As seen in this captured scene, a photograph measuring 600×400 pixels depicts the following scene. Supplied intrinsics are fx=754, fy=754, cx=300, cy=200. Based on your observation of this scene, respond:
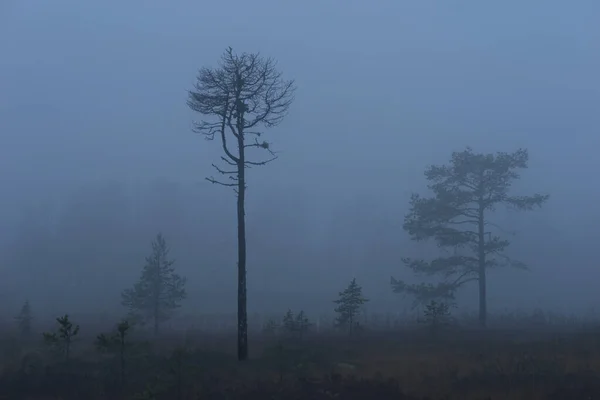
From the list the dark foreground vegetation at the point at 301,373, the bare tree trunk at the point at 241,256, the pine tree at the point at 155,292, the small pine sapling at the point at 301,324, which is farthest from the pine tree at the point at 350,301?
the pine tree at the point at 155,292

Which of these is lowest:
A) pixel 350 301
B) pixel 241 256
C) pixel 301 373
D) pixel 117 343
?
pixel 301 373

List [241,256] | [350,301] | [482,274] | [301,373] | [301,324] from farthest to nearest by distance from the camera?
[482,274] → [350,301] → [301,324] → [241,256] → [301,373]

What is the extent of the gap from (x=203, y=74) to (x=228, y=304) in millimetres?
66155

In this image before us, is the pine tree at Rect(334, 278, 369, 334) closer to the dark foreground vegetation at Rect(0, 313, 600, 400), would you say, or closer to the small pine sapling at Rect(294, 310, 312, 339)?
the small pine sapling at Rect(294, 310, 312, 339)

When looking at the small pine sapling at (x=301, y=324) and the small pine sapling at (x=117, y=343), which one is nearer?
the small pine sapling at (x=117, y=343)

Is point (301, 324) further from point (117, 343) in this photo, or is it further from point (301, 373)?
point (117, 343)

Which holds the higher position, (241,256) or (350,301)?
(241,256)

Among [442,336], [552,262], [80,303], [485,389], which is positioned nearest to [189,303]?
[80,303]

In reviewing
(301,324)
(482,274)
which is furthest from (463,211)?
(301,324)

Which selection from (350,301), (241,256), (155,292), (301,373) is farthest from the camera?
(155,292)

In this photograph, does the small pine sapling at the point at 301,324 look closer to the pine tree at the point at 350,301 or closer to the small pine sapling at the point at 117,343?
the pine tree at the point at 350,301

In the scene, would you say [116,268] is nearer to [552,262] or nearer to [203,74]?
[552,262]

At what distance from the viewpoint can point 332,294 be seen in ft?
301

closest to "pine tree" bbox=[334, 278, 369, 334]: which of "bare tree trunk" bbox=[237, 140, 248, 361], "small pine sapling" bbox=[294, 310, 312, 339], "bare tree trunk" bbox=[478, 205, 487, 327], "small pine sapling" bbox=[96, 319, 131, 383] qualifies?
"small pine sapling" bbox=[294, 310, 312, 339]
